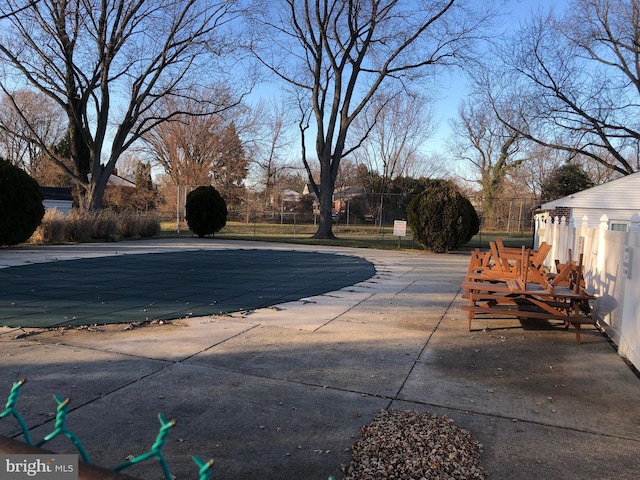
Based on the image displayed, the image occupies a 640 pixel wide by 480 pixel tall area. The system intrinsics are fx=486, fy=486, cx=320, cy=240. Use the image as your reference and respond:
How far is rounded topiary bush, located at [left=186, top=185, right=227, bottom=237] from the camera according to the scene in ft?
84.8

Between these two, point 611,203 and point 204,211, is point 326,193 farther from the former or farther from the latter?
point 611,203

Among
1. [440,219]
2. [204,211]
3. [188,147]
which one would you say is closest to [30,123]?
[188,147]

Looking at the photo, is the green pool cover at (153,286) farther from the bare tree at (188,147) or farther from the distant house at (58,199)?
the bare tree at (188,147)

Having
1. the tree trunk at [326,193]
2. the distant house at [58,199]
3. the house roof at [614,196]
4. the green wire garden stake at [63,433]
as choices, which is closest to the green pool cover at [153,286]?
the green wire garden stake at [63,433]

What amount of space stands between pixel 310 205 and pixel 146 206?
56.1ft

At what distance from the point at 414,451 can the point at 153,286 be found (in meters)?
7.63

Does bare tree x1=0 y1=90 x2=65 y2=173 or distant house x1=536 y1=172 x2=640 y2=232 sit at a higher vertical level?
bare tree x1=0 y1=90 x2=65 y2=173

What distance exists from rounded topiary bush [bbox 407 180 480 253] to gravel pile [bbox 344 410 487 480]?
1716cm

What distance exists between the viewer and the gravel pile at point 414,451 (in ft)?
9.80

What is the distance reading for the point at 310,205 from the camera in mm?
51531

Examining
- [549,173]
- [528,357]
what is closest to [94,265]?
[528,357]

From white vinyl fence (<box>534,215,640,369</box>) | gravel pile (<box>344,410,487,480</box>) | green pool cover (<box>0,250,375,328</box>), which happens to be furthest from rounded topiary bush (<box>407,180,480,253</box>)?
gravel pile (<box>344,410,487,480</box>)

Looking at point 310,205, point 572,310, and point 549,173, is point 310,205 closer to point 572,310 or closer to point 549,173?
point 549,173

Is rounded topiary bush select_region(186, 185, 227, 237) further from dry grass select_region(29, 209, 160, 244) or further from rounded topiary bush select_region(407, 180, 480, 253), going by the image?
rounded topiary bush select_region(407, 180, 480, 253)
